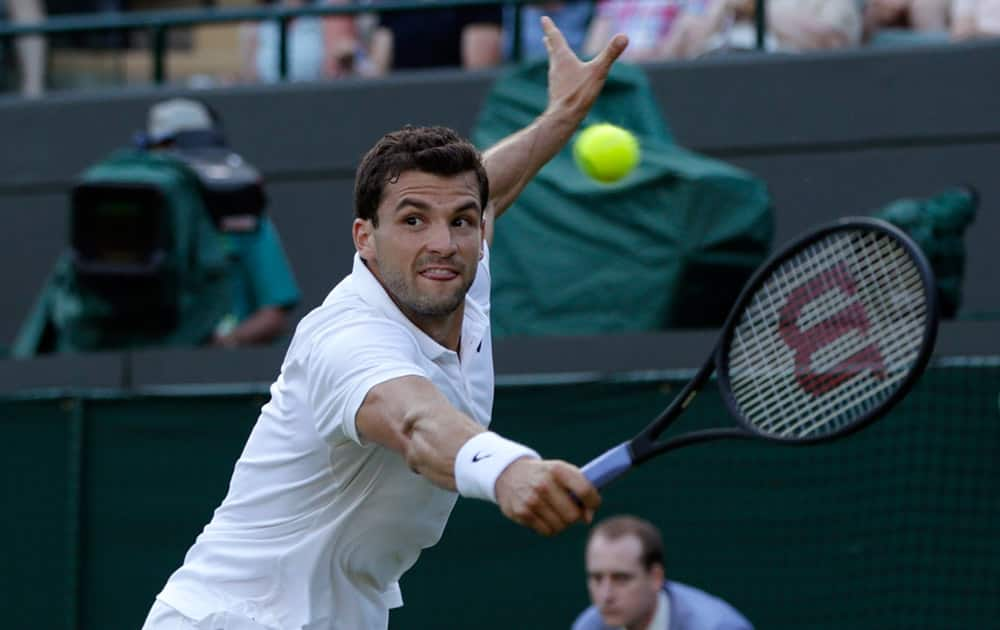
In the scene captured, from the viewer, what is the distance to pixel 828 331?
4.48 metres

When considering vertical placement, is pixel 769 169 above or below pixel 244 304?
above

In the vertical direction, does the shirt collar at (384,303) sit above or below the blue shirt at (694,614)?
above

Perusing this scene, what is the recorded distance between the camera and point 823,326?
4469mm

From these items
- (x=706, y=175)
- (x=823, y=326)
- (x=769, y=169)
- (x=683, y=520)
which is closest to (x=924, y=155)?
(x=769, y=169)

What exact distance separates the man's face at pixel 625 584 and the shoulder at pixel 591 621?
0.04 m

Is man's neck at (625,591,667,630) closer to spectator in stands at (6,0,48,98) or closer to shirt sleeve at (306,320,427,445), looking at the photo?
shirt sleeve at (306,320,427,445)

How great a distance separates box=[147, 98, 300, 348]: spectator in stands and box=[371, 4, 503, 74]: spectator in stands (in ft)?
4.18

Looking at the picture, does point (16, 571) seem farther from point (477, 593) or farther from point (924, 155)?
point (924, 155)

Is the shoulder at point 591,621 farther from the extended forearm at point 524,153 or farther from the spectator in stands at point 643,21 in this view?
the spectator in stands at point 643,21

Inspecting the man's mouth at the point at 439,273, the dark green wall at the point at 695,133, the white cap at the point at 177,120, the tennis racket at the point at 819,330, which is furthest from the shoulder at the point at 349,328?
the dark green wall at the point at 695,133

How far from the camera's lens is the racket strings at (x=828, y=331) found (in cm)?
411

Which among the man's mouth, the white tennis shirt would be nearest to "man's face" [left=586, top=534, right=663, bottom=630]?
the white tennis shirt

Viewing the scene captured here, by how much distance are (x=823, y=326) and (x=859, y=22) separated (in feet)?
11.4

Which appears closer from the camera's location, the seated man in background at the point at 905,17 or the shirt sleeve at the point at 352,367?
the shirt sleeve at the point at 352,367
